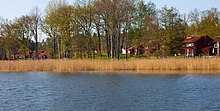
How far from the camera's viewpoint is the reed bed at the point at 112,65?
98.2 ft

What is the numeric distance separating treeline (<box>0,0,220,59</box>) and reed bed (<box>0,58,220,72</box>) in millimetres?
12586

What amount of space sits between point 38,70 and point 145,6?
32703 millimetres

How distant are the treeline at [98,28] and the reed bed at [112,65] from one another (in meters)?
12.6

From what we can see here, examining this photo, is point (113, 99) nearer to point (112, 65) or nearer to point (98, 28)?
point (112, 65)

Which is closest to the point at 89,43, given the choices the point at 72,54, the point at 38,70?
the point at 72,54

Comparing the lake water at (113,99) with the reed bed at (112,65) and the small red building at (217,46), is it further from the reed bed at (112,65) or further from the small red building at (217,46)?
the small red building at (217,46)

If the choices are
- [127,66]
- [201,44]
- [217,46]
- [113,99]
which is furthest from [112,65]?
[201,44]

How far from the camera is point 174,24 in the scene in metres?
44.5

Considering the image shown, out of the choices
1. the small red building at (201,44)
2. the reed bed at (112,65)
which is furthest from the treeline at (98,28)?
the reed bed at (112,65)

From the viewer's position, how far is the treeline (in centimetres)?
4384

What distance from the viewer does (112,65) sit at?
104 ft

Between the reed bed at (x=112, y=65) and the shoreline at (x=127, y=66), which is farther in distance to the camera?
the reed bed at (x=112, y=65)

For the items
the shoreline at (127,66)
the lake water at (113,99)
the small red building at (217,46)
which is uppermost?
the small red building at (217,46)

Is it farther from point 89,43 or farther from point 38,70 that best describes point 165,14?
point 38,70
